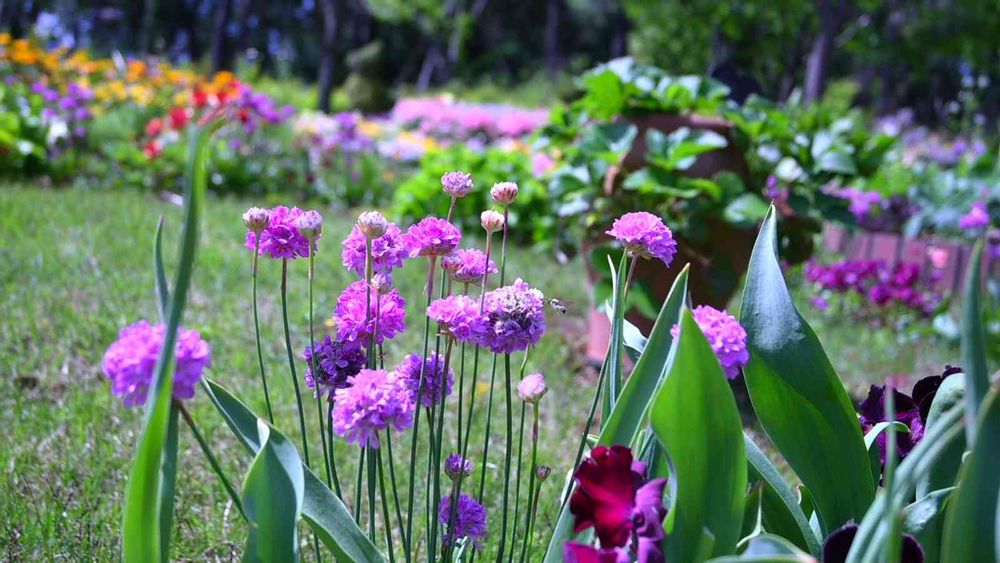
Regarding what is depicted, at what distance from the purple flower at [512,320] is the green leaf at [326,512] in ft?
0.71

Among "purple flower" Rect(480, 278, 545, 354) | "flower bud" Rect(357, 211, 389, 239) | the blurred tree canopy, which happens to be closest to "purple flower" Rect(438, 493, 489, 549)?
"purple flower" Rect(480, 278, 545, 354)

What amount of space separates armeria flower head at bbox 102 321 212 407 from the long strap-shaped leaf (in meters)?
0.03

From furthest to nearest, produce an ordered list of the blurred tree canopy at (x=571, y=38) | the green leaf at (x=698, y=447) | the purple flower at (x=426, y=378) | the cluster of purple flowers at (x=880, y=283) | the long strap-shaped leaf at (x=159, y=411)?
the blurred tree canopy at (x=571, y=38)
the cluster of purple flowers at (x=880, y=283)
the purple flower at (x=426, y=378)
the green leaf at (x=698, y=447)
the long strap-shaped leaf at (x=159, y=411)

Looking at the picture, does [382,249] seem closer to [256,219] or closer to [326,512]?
[256,219]

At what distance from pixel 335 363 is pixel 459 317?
0.62ft

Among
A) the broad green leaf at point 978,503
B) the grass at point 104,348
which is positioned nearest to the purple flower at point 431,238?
the broad green leaf at point 978,503

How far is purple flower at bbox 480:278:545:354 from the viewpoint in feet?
2.89

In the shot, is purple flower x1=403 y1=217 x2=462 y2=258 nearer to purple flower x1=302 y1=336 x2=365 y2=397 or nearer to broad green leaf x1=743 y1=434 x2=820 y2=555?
purple flower x1=302 y1=336 x2=365 y2=397

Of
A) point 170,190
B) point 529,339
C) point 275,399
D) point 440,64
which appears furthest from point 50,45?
point 440,64

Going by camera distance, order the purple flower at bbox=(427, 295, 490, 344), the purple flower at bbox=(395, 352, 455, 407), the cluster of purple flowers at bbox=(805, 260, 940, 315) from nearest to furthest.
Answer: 1. the purple flower at bbox=(427, 295, 490, 344)
2. the purple flower at bbox=(395, 352, 455, 407)
3. the cluster of purple flowers at bbox=(805, 260, 940, 315)

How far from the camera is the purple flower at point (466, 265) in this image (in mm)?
961

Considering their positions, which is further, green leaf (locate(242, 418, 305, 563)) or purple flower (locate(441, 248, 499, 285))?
purple flower (locate(441, 248, 499, 285))

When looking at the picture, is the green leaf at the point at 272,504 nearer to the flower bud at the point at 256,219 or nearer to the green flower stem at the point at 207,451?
the green flower stem at the point at 207,451

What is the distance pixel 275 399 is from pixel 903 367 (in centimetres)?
258
